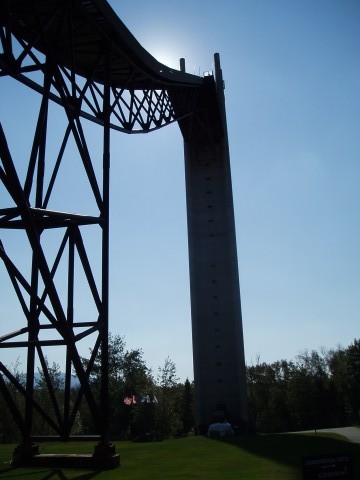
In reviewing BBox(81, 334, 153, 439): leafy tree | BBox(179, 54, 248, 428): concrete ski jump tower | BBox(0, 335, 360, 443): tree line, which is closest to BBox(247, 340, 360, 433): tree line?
BBox(0, 335, 360, 443): tree line

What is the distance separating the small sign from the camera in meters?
5.33

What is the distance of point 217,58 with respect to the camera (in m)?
37.8

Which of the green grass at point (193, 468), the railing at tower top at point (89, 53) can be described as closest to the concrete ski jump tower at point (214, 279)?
the railing at tower top at point (89, 53)

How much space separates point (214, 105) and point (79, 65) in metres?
17.3

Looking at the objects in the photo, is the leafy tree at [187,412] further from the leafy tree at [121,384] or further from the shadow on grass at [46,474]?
the shadow on grass at [46,474]

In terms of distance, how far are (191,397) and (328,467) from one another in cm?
6701

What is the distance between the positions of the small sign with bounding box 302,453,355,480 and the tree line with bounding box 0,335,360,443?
27.0 m

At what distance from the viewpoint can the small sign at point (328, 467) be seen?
17.5 ft

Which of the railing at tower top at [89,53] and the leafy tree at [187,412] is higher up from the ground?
the railing at tower top at [89,53]

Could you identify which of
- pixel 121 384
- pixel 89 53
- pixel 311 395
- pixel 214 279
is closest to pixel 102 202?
pixel 89 53

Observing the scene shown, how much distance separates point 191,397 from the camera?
69.1 meters

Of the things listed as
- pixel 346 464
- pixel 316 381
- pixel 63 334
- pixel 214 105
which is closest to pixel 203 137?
pixel 214 105

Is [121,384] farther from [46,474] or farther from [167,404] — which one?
[46,474]

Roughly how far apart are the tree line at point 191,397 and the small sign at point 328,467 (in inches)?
1063
